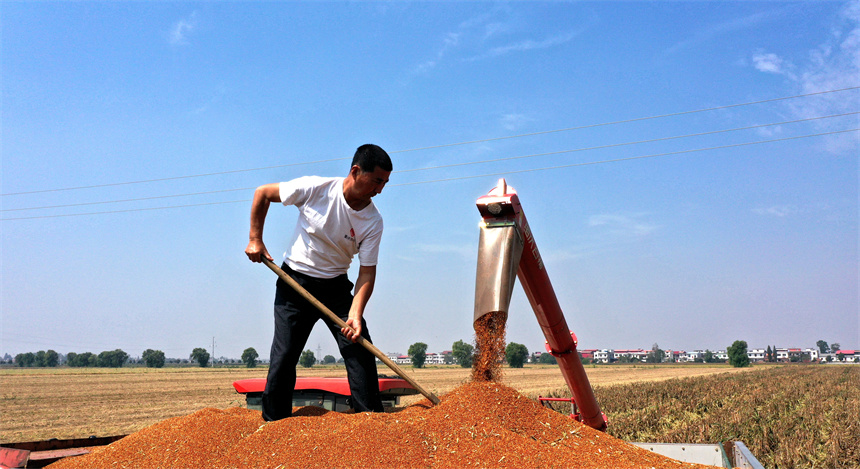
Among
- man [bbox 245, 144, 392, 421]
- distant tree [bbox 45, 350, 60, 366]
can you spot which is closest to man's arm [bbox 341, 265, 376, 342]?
man [bbox 245, 144, 392, 421]

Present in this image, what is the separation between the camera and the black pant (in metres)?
3.04

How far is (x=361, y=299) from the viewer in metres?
3.26

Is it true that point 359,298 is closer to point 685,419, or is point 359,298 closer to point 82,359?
point 685,419

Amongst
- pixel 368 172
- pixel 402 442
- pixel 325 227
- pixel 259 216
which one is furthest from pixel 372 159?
pixel 402 442

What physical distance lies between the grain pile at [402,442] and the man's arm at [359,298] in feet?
1.84

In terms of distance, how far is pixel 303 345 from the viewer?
324 cm

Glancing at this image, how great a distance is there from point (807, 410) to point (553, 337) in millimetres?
10161

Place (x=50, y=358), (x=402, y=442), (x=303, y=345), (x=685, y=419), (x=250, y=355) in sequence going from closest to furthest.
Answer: (x=402, y=442)
(x=303, y=345)
(x=685, y=419)
(x=250, y=355)
(x=50, y=358)

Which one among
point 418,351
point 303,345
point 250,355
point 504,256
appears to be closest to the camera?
point 504,256

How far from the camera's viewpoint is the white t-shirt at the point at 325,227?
328 centimetres

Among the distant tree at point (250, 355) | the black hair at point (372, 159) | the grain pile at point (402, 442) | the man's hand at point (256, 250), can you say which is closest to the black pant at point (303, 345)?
the man's hand at point (256, 250)

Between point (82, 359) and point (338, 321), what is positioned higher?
point (338, 321)

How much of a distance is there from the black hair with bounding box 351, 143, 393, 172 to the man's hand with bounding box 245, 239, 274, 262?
772mm

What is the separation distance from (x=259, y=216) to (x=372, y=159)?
80 cm
